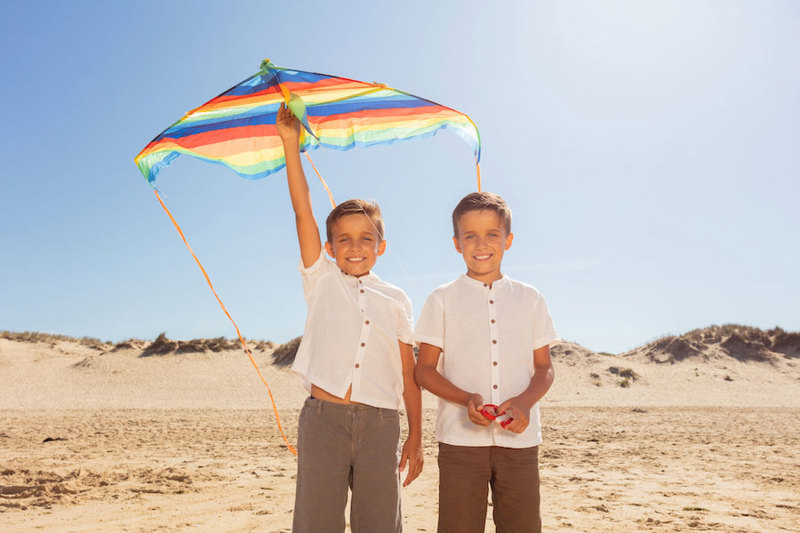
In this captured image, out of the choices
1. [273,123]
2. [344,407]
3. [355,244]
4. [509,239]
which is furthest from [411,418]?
[273,123]

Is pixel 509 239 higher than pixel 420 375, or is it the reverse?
pixel 509 239

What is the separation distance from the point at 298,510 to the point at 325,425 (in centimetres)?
40

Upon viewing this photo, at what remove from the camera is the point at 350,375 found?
2641 millimetres

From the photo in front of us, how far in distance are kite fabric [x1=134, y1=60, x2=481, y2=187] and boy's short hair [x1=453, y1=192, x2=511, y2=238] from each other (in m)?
0.96

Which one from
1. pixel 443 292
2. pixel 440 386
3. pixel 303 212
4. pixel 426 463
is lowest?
pixel 426 463

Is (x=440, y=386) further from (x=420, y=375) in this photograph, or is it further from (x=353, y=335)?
(x=353, y=335)

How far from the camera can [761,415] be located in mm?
12375

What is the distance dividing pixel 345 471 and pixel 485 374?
31.6 inches

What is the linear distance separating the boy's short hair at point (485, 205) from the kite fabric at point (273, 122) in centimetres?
96

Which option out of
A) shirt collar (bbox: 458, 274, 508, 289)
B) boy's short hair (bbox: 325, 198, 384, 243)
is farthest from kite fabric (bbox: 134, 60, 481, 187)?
shirt collar (bbox: 458, 274, 508, 289)

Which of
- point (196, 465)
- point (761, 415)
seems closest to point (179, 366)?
point (196, 465)

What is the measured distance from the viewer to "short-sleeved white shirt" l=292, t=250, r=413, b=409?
2654 mm

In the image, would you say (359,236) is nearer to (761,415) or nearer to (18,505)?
(18,505)

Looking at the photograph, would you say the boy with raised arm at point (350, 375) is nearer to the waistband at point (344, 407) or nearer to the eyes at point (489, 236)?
the waistband at point (344, 407)
